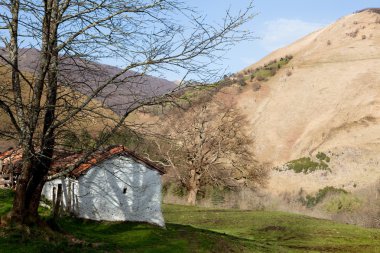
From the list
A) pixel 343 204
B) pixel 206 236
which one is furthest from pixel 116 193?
pixel 343 204

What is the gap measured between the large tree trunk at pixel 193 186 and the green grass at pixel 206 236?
6.38 m

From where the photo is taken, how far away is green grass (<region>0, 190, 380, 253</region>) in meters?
17.0

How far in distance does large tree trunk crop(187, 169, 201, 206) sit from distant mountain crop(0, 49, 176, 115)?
117ft

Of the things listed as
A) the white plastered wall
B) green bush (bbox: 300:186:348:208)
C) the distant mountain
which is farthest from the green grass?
green bush (bbox: 300:186:348:208)

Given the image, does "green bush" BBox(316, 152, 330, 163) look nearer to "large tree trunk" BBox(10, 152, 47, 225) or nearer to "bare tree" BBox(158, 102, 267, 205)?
"bare tree" BBox(158, 102, 267, 205)

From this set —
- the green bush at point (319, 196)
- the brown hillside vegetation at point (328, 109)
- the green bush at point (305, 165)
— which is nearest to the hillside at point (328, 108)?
the brown hillside vegetation at point (328, 109)

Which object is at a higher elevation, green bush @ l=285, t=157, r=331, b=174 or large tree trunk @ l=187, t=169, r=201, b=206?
green bush @ l=285, t=157, r=331, b=174

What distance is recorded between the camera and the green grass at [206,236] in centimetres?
1699

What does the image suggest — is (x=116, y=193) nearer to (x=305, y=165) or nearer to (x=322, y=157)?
(x=305, y=165)

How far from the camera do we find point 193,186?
2023 inches

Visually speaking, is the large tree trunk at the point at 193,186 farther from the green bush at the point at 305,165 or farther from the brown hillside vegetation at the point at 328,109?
the green bush at the point at 305,165

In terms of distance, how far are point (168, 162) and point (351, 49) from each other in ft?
230

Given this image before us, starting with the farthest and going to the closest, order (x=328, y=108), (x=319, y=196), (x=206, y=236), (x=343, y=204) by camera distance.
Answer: (x=328, y=108) < (x=319, y=196) < (x=343, y=204) < (x=206, y=236)

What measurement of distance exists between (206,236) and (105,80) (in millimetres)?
10723
